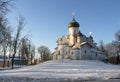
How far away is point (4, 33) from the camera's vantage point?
30359mm

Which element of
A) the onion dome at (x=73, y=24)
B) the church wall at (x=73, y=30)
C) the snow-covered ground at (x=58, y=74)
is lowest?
the snow-covered ground at (x=58, y=74)

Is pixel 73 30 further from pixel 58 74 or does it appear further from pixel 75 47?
pixel 58 74

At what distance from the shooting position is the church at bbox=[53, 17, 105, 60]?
88.9 m

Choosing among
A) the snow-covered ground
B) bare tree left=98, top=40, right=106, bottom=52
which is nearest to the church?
bare tree left=98, top=40, right=106, bottom=52

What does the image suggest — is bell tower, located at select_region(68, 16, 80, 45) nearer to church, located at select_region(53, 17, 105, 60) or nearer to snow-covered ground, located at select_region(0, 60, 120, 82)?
church, located at select_region(53, 17, 105, 60)

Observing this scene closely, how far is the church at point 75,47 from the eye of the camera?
292 feet

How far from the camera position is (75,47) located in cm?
8925

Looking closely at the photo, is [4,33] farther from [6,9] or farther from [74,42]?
[74,42]

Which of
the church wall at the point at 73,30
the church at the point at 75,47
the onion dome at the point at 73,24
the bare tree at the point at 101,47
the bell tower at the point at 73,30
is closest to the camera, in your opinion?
the church at the point at 75,47

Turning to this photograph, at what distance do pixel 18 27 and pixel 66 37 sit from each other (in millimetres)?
39449

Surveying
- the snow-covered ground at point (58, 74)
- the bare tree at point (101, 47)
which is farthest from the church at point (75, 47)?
the snow-covered ground at point (58, 74)

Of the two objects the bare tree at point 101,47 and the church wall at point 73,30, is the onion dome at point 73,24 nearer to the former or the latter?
the church wall at point 73,30

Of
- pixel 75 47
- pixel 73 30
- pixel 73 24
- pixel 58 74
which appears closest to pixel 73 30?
pixel 73 30

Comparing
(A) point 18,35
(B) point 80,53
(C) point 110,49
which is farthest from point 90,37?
(A) point 18,35
